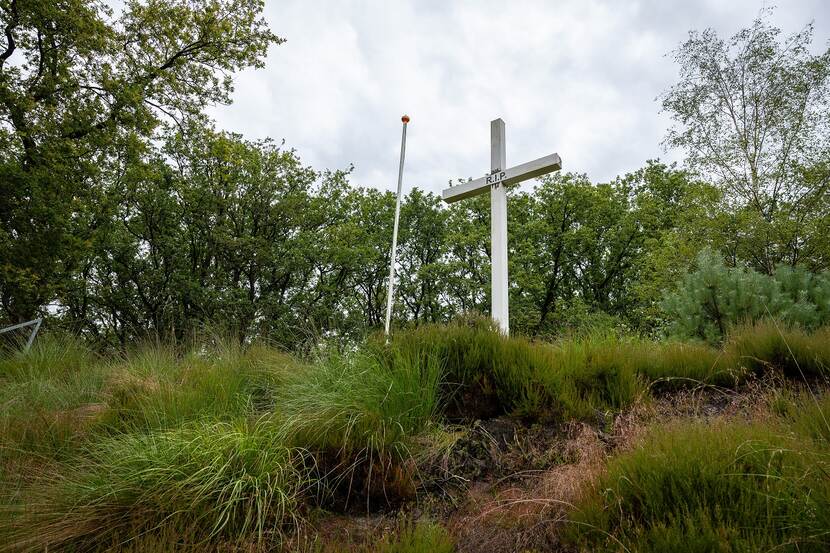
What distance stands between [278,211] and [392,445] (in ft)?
54.2

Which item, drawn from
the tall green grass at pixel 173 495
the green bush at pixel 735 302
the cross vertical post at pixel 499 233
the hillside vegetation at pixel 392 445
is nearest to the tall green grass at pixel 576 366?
the hillside vegetation at pixel 392 445

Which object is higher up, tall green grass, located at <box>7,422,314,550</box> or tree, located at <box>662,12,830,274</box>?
tree, located at <box>662,12,830,274</box>

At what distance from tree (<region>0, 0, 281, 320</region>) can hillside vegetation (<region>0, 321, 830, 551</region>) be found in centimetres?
681

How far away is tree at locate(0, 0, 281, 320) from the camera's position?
9461 millimetres

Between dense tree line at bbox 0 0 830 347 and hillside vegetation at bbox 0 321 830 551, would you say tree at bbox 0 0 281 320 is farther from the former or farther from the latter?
hillside vegetation at bbox 0 321 830 551

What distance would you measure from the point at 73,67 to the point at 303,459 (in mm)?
11719

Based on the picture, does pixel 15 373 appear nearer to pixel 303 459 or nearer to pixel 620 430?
pixel 303 459

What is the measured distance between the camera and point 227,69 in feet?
39.9

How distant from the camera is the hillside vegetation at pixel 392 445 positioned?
1917 millimetres

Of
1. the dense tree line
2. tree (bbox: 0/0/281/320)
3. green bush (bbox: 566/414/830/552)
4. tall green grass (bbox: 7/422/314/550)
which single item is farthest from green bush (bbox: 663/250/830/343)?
tree (bbox: 0/0/281/320)

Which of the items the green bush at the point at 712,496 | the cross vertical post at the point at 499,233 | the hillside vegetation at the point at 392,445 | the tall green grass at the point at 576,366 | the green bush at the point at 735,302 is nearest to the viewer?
the green bush at the point at 712,496

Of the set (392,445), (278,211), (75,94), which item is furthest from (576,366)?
(278,211)

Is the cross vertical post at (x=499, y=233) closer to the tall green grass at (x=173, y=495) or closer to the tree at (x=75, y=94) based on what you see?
the tall green grass at (x=173, y=495)

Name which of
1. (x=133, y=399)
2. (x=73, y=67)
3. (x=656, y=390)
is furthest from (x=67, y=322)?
(x=656, y=390)
